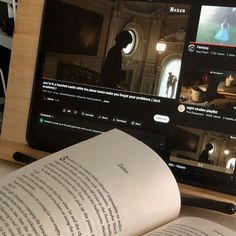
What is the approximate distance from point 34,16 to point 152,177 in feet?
1.12

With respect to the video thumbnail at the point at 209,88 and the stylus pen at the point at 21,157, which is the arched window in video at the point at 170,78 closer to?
the video thumbnail at the point at 209,88

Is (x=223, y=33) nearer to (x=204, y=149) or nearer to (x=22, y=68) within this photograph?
(x=204, y=149)

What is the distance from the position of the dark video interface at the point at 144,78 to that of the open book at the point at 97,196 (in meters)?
0.11

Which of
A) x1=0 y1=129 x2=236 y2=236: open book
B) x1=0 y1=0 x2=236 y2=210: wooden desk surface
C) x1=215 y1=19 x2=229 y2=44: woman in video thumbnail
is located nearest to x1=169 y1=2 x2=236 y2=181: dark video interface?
x1=215 y1=19 x2=229 y2=44: woman in video thumbnail

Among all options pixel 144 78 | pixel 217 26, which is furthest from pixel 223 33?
pixel 144 78

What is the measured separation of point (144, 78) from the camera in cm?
53

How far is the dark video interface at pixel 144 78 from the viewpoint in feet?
1.65

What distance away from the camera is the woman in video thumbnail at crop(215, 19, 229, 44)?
50 centimetres

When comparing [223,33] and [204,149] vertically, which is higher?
[223,33]

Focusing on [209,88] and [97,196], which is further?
[209,88]

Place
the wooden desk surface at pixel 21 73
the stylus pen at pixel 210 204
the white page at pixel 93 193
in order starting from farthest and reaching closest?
the wooden desk surface at pixel 21 73 < the stylus pen at pixel 210 204 < the white page at pixel 93 193

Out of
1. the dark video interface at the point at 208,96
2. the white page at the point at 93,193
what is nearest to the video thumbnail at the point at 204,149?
the dark video interface at the point at 208,96

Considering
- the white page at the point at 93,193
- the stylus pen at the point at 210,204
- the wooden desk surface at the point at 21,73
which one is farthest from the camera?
the wooden desk surface at the point at 21,73

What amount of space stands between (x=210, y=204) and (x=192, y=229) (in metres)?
0.10
